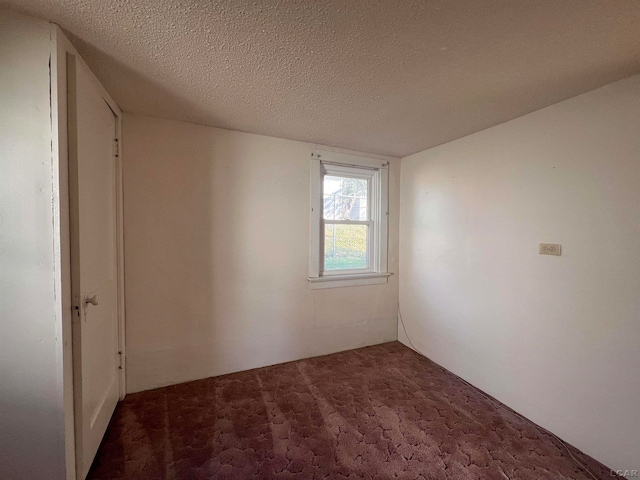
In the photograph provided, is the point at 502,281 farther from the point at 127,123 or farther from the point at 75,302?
the point at 127,123

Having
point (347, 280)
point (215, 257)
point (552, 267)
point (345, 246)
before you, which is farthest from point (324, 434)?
point (552, 267)

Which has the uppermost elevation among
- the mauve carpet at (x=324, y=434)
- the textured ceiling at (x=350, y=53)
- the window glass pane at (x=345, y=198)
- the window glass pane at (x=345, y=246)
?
the textured ceiling at (x=350, y=53)

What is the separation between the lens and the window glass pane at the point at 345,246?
2.83 meters

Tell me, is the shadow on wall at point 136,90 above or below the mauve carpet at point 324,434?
above

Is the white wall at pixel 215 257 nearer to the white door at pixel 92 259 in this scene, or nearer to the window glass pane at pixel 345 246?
the white door at pixel 92 259

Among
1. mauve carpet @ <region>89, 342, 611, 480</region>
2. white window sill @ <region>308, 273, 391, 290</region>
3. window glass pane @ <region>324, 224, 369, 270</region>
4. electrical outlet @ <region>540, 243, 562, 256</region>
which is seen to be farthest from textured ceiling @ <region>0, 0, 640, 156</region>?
mauve carpet @ <region>89, 342, 611, 480</region>

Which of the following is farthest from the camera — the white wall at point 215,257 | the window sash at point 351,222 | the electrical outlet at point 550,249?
the window sash at point 351,222

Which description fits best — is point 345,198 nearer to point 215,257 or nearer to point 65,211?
point 215,257

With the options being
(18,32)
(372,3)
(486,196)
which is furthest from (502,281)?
(18,32)

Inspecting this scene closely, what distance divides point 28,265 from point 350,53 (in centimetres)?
176

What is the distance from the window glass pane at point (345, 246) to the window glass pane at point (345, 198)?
0.43ft

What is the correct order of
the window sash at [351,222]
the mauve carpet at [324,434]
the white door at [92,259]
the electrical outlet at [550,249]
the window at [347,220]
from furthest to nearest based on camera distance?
the window sash at [351,222] → the window at [347,220] → the electrical outlet at [550,249] → the mauve carpet at [324,434] → the white door at [92,259]

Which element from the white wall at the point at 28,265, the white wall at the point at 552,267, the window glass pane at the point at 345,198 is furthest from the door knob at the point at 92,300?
the white wall at the point at 552,267

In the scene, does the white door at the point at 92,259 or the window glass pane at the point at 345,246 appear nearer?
the white door at the point at 92,259
